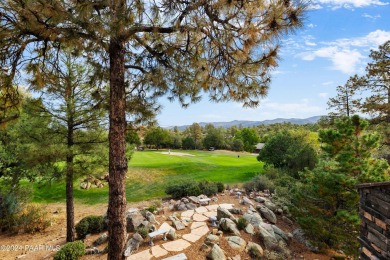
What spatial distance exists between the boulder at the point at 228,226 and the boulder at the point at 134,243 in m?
2.02

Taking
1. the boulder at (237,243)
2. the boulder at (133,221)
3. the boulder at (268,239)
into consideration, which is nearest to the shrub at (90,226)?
the boulder at (133,221)

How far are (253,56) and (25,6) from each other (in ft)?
10.2

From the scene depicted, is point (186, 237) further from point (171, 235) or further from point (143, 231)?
point (143, 231)

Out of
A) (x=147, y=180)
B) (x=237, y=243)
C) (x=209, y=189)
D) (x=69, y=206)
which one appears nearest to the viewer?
(x=237, y=243)

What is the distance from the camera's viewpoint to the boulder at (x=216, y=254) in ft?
15.5

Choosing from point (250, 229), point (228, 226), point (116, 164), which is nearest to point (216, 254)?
point (228, 226)

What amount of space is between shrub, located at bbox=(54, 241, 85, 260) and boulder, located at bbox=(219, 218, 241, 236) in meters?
3.36

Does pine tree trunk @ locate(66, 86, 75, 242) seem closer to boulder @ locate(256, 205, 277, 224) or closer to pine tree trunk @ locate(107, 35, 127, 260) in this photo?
pine tree trunk @ locate(107, 35, 127, 260)

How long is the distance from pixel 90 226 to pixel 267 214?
5644 millimetres

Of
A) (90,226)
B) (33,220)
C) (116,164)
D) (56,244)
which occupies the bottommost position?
(56,244)

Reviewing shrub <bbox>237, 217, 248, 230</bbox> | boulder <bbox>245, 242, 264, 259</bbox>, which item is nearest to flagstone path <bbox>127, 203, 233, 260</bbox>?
shrub <bbox>237, 217, 248, 230</bbox>

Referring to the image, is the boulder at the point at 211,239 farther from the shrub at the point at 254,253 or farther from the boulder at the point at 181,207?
the boulder at the point at 181,207

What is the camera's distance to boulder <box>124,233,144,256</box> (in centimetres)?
506

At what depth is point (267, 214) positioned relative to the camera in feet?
24.8
